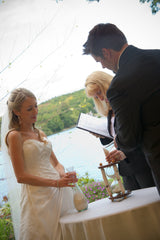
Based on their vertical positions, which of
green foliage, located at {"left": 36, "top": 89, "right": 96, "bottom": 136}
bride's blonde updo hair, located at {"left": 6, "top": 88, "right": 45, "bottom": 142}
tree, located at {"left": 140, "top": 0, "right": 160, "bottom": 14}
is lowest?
bride's blonde updo hair, located at {"left": 6, "top": 88, "right": 45, "bottom": 142}

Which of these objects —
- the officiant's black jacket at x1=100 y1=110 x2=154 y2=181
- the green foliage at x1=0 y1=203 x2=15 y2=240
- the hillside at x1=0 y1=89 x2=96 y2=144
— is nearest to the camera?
the officiant's black jacket at x1=100 y1=110 x2=154 y2=181

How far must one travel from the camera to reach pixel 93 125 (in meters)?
2.04

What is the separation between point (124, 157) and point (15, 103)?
103cm

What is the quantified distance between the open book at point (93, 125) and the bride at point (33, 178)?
14.3 inches

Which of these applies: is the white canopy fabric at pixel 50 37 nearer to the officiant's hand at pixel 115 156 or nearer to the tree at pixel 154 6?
the tree at pixel 154 6

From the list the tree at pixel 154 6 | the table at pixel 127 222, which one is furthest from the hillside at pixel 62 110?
the table at pixel 127 222

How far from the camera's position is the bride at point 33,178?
1771mm

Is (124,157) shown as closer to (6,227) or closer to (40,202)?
(40,202)

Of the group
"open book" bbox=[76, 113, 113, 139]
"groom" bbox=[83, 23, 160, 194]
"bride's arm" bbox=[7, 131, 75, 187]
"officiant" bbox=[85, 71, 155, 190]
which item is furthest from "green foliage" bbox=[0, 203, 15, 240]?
"groom" bbox=[83, 23, 160, 194]

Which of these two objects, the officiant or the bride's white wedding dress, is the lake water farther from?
the bride's white wedding dress

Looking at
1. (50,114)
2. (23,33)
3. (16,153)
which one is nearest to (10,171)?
(16,153)

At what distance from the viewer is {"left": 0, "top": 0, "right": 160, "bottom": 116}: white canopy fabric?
10.8 ft

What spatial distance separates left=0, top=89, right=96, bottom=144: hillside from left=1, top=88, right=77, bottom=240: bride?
4.93 ft

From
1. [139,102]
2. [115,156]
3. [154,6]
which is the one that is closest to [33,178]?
[115,156]
